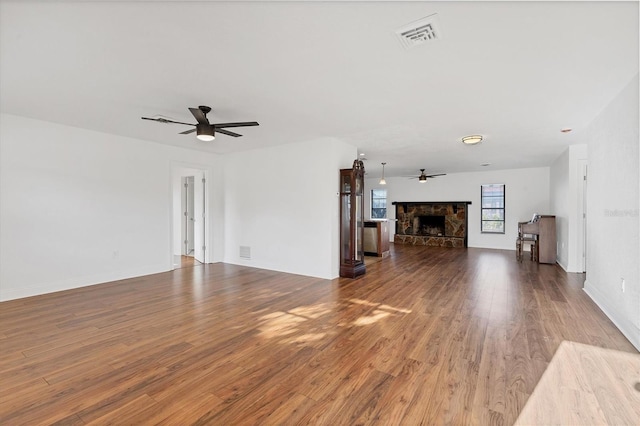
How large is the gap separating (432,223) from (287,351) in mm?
8828

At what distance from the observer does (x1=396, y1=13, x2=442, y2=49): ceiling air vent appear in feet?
6.27

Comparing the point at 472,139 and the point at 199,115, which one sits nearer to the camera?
the point at 199,115

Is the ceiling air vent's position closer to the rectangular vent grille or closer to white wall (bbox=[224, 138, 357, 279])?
white wall (bbox=[224, 138, 357, 279])

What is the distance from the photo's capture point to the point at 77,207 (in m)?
4.57

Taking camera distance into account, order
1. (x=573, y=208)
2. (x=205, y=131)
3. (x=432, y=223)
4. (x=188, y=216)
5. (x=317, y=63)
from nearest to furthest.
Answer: (x=317, y=63)
(x=205, y=131)
(x=573, y=208)
(x=188, y=216)
(x=432, y=223)

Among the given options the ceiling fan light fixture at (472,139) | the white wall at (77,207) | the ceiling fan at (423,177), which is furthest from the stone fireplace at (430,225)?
the white wall at (77,207)

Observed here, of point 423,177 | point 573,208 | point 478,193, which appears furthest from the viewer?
point 478,193

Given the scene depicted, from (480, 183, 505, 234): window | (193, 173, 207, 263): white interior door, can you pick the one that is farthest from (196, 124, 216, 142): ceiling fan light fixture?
(480, 183, 505, 234): window

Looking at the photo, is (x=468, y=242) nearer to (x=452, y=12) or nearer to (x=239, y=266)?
(x=239, y=266)

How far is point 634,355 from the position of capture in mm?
2389

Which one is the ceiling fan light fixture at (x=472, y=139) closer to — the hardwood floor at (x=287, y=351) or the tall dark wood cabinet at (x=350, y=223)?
the tall dark wood cabinet at (x=350, y=223)

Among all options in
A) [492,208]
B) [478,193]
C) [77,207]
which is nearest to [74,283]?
[77,207]

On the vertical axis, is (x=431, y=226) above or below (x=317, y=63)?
below

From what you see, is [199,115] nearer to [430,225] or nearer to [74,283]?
[74,283]
